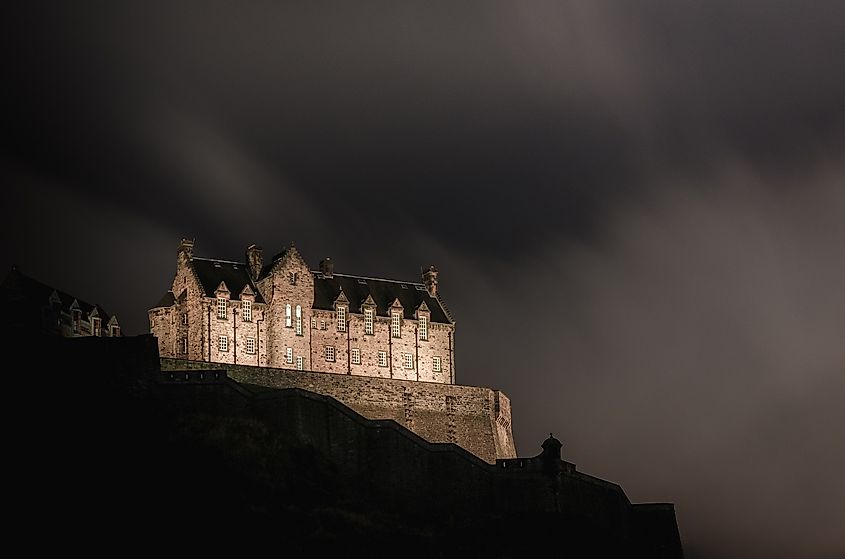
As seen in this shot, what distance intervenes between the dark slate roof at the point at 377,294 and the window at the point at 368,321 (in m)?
0.49

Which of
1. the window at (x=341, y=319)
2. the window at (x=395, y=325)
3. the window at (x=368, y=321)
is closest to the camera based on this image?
the window at (x=341, y=319)

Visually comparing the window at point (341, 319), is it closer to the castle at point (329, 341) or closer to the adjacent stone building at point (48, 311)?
the castle at point (329, 341)

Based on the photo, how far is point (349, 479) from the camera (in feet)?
Result: 289

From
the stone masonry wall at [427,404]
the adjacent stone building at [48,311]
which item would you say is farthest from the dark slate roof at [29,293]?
the stone masonry wall at [427,404]

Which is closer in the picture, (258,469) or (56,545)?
(56,545)

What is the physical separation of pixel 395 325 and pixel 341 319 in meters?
4.09

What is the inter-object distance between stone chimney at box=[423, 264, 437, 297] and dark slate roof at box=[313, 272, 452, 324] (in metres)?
0.38

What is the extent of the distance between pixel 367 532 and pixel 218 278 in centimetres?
3335

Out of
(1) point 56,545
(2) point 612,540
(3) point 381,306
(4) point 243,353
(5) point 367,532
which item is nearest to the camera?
(1) point 56,545

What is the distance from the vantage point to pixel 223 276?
4461 inches

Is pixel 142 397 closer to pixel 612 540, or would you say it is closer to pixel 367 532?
pixel 367 532

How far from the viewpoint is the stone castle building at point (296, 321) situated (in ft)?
365

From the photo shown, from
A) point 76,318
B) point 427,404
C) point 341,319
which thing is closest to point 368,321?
point 341,319

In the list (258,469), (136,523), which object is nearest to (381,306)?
(258,469)
